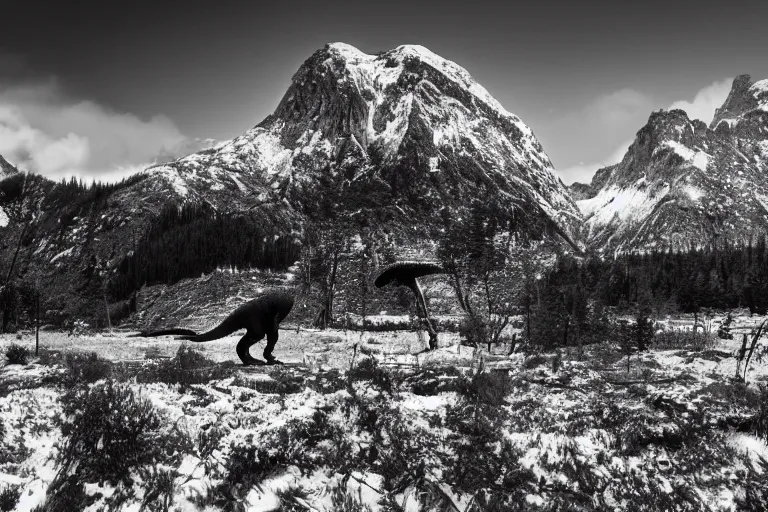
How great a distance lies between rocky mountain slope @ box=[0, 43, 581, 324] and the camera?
380 ft

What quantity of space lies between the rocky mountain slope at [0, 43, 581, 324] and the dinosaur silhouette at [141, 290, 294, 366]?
88502mm

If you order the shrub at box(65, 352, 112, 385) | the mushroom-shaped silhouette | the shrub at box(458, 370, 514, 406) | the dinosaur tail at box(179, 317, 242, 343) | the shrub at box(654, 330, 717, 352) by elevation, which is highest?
the mushroom-shaped silhouette

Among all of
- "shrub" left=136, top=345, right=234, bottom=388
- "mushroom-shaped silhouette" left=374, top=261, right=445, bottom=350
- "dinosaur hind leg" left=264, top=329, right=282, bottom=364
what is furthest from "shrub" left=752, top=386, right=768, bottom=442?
"dinosaur hind leg" left=264, top=329, right=282, bottom=364

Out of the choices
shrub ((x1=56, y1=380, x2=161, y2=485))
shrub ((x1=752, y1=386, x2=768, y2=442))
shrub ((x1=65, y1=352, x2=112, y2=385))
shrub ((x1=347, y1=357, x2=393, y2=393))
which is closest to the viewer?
shrub ((x1=56, y1=380, x2=161, y2=485))

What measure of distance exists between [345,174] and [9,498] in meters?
142

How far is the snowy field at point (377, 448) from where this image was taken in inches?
278

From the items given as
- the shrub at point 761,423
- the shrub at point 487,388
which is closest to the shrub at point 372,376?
the shrub at point 487,388

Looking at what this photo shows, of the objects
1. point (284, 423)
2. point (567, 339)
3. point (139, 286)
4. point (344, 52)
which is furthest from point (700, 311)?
point (344, 52)

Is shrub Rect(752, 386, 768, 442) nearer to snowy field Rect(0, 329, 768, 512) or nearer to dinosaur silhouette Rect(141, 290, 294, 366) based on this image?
snowy field Rect(0, 329, 768, 512)

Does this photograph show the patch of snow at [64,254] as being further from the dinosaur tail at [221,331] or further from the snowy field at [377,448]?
the snowy field at [377,448]

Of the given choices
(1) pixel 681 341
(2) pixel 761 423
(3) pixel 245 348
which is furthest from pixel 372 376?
(1) pixel 681 341

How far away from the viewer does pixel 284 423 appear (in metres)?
8.56

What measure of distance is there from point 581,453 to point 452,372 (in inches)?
211

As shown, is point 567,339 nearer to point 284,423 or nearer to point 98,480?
point 284,423
